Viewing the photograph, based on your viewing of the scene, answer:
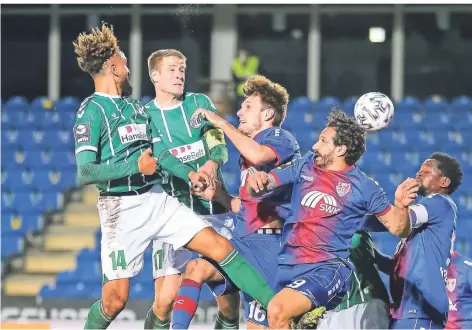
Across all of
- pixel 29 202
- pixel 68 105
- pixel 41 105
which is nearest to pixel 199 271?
pixel 29 202

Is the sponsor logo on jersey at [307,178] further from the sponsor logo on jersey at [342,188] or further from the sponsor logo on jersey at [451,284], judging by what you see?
the sponsor logo on jersey at [451,284]

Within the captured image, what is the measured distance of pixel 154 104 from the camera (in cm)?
704

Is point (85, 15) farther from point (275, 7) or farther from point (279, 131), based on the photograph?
point (279, 131)

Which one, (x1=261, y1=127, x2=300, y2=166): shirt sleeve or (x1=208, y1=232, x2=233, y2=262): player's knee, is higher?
(x1=261, y1=127, x2=300, y2=166): shirt sleeve

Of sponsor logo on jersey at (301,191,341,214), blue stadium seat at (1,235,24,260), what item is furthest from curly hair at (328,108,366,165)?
blue stadium seat at (1,235,24,260)

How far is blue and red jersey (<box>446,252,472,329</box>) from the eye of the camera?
24.6ft

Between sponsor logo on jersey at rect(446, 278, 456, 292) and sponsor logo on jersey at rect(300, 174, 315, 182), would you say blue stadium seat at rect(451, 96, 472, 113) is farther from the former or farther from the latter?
sponsor logo on jersey at rect(300, 174, 315, 182)

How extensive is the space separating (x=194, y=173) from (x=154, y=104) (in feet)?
2.45

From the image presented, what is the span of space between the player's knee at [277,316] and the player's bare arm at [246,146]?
0.91m

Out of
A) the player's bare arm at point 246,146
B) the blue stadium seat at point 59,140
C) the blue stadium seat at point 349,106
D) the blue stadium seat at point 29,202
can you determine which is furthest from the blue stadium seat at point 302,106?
the player's bare arm at point 246,146

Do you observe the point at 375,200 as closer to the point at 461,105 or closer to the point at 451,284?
the point at 451,284

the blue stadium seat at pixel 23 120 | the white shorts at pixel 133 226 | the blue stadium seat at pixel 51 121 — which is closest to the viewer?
the white shorts at pixel 133 226

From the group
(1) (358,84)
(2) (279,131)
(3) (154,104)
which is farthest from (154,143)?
(1) (358,84)

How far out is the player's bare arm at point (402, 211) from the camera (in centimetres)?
617
